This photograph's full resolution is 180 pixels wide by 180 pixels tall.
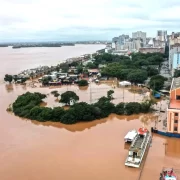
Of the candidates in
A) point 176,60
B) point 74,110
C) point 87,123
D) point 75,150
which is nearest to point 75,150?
point 75,150

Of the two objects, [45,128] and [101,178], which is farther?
[45,128]

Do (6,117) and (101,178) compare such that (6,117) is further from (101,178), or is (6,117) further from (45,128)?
(101,178)

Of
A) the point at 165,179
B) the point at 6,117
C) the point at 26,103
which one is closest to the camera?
the point at 165,179

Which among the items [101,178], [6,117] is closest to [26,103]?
[6,117]

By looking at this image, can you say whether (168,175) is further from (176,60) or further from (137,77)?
(176,60)

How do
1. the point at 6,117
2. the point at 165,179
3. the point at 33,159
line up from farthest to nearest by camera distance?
the point at 6,117 < the point at 33,159 < the point at 165,179

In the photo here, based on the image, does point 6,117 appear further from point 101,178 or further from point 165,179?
point 165,179

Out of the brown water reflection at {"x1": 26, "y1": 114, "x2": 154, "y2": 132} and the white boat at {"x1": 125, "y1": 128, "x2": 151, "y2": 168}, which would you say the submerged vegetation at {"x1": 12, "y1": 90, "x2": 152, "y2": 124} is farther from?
the white boat at {"x1": 125, "y1": 128, "x2": 151, "y2": 168}
